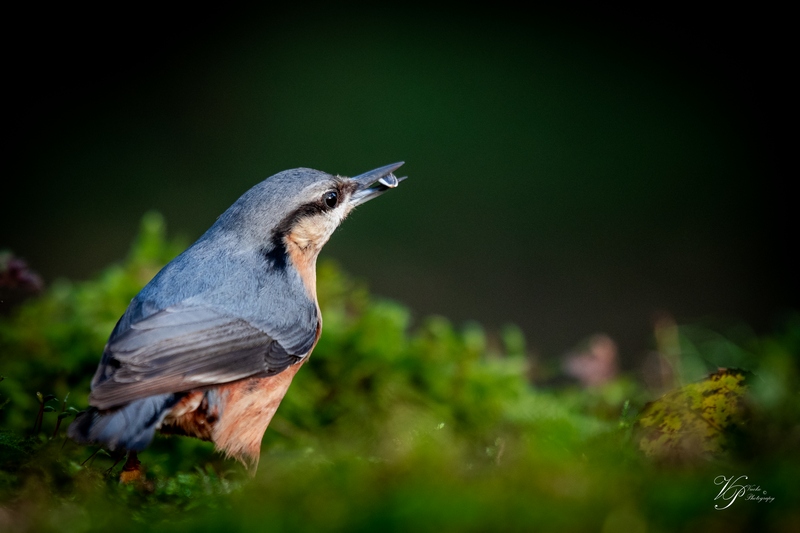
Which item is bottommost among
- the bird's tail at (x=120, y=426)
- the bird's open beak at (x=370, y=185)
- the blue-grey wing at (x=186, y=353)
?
the bird's tail at (x=120, y=426)

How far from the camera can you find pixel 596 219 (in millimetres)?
8789

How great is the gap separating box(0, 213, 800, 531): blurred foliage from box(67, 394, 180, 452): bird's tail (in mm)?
81

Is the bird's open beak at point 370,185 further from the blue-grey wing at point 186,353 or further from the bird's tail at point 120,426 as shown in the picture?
the bird's tail at point 120,426

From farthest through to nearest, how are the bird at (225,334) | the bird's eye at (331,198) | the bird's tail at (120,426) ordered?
1. the bird's eye at (331,198)
2. the bird at (225,334)
3. the bird's tail at (120,426)

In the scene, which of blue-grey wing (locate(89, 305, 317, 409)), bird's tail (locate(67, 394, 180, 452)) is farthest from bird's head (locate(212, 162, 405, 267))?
bird's tail (locate(67, 394, 180, 452))

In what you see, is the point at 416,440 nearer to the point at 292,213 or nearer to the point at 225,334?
the point at 225,334

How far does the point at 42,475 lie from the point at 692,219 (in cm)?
791

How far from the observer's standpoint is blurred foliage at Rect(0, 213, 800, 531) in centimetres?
146

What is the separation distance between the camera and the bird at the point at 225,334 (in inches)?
101

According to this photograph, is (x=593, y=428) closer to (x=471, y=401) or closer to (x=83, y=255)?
(x=471, y=401)

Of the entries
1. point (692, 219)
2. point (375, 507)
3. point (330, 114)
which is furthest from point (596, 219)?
point (375, 507)

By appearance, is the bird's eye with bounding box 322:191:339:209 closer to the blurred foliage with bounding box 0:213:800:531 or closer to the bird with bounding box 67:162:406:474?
the bird with bounding box 67:162:406:474

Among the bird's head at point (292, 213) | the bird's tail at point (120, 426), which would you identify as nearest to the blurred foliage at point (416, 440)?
the bird's tail at point (120, 426)

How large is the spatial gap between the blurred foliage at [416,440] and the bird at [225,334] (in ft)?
0.56
